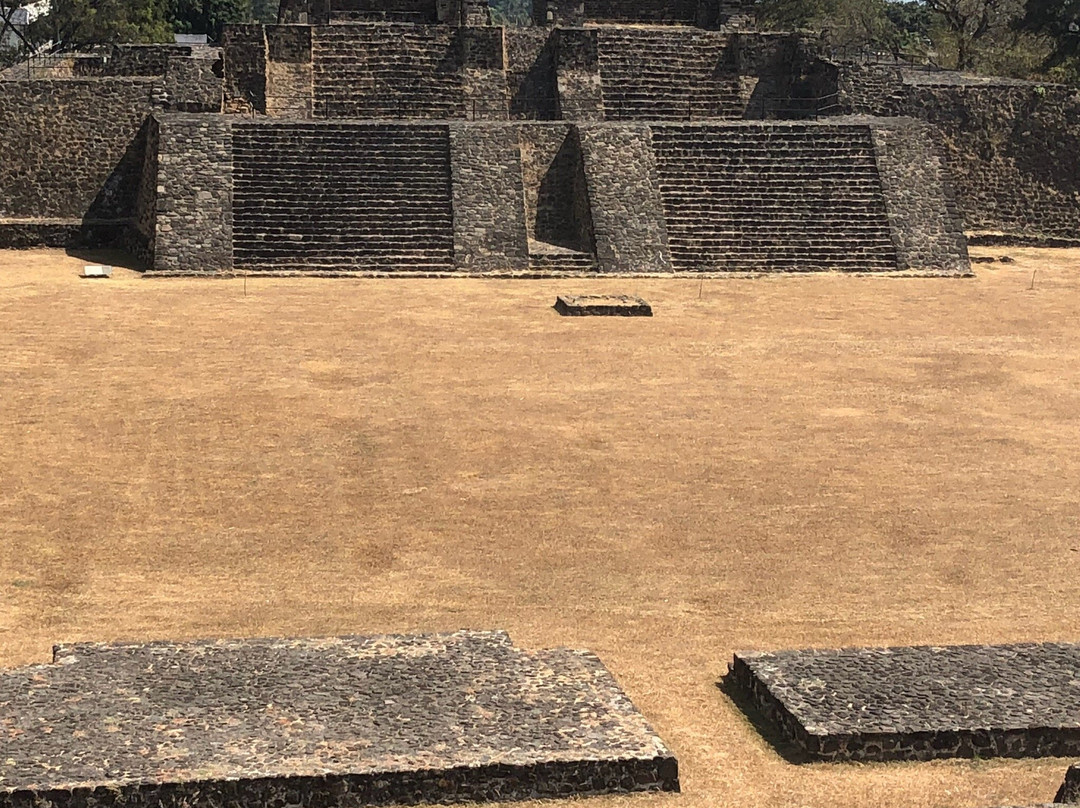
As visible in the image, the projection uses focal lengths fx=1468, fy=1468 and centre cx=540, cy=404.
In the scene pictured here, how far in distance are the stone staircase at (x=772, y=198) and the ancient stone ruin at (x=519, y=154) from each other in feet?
0.14

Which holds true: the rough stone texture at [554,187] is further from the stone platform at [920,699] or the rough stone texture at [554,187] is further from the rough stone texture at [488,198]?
the stone platform at [920,699]

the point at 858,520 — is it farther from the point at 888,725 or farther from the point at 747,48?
the point at 747,48

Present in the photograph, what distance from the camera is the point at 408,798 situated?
18.9 feet

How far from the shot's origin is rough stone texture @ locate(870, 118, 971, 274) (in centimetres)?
2400

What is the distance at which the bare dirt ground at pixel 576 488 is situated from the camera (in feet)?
27.1

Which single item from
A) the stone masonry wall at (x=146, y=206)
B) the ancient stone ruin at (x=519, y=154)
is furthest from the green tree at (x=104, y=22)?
the stone masonry wall at (x=146, y=206)

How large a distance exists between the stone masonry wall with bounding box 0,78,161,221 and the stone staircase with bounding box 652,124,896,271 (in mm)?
9128

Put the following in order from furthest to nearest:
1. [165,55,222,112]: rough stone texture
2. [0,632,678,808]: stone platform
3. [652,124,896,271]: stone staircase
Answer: [165,55,222,112]: rough stone texture
[652,124,896,271]: stone staircase
[0,632,678,808]: stone platform

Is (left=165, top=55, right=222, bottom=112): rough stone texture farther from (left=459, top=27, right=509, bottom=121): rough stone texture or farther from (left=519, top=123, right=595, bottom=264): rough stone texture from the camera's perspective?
(left=459, top=27, right=509, bottom=121): rough stone texture

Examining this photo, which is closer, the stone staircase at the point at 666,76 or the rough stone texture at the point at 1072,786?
the rough stone texture at the point at 1072,786

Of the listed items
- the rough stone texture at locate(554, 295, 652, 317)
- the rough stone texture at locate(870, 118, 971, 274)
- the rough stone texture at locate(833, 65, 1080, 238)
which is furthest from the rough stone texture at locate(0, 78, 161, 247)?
the rough stone texture at locate(833, 65, 1080, 238)

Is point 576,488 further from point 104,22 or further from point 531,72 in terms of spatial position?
point 104,22

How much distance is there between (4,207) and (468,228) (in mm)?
8260

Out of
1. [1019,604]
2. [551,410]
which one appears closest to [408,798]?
[1019,604]
